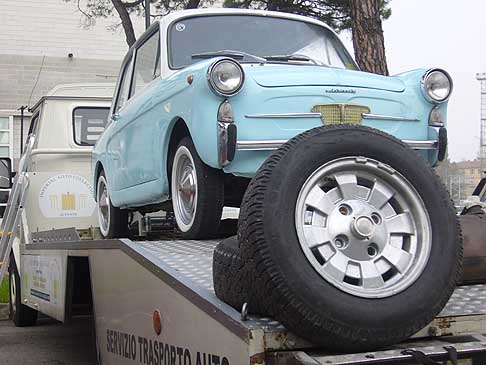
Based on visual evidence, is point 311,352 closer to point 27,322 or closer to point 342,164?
point 342,164

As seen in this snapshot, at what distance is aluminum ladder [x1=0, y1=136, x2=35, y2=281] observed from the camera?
7.81 metres

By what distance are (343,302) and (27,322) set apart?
269 inches

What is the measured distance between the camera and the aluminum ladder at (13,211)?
7812 mm

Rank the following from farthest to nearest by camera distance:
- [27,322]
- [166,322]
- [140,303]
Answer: [27,322]
[140,303]
[166,322]

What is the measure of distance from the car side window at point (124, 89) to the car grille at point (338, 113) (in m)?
2.39

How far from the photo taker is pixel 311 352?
2.43m

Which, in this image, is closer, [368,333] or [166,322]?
[368,333]

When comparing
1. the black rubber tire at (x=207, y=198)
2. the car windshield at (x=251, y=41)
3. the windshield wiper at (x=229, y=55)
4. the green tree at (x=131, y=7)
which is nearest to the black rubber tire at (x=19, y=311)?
the car windshield at (x=251, y=41)

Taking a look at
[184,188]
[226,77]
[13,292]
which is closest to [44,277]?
[184,188]

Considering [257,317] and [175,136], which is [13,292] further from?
A: [257,317]

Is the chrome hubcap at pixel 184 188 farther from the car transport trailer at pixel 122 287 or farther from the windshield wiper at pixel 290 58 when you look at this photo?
the windshield wiper at pixel 290 58

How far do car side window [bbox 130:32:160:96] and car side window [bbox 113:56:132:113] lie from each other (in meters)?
0.17

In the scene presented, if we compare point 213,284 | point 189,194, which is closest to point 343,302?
point 213,284

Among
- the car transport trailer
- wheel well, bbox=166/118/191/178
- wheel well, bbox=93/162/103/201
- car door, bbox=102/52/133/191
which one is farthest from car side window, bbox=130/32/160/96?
the car transport trailer
